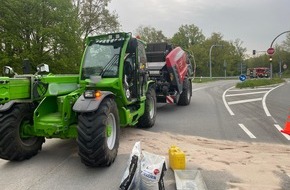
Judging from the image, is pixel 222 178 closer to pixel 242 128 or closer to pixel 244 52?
pixel 242 128

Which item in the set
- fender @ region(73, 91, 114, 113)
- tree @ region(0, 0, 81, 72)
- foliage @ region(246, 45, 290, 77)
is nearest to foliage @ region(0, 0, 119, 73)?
tree @ region(0, 0, 81, 72)

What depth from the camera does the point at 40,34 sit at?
29.8 metres

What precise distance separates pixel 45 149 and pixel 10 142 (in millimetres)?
1195

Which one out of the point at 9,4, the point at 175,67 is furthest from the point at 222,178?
the point at 9,4

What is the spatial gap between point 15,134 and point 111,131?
66.3 inches

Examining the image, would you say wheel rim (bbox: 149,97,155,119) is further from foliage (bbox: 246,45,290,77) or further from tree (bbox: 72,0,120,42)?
foliage (bbox: 246,45,290,77)

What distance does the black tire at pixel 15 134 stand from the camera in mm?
5422

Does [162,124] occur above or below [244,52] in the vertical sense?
below

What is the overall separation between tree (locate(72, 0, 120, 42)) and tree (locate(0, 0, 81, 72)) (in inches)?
209

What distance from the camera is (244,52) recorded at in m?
88.2

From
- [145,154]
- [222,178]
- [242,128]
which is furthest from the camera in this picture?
[242,128]

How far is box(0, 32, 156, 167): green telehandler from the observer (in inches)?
201

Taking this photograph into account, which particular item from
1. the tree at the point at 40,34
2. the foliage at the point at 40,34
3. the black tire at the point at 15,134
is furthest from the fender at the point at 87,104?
the tree at the point at 40,34

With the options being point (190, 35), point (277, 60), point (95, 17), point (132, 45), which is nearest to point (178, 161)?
point (132, 45)
